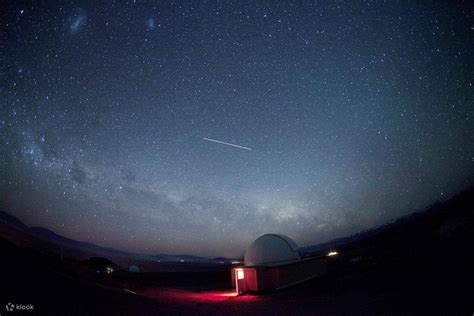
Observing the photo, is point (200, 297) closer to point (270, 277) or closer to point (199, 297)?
point (199, 297)

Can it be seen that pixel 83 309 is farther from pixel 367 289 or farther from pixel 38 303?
pixel 367 289

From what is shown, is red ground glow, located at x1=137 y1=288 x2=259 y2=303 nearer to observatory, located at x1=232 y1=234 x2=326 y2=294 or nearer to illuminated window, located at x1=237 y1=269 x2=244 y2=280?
illuminated window, located at x1=237 y1=269 x2=244 y2=280

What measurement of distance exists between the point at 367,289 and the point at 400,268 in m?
4.47

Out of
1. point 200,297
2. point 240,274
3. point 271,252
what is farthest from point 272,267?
point 200,297

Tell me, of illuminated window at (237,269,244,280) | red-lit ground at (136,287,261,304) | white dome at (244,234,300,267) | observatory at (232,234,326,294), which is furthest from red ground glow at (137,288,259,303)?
white dome at (244,234,300,267)

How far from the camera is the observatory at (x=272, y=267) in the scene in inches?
730

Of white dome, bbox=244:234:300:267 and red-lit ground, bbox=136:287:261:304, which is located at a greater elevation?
white dome, bbox=244:234:300:267

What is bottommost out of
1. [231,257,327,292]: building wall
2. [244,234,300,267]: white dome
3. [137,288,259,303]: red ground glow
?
[137,288,259,303]: red ground glow

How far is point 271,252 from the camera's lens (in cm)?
2077

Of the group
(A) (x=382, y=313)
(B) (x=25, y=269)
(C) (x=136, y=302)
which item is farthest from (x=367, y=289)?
(B) (x=25, y=269)

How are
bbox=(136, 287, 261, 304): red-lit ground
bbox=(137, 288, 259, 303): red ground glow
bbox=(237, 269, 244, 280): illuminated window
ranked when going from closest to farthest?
bbox=(136, 287, 261, 304): red-lit ground
bbox=(137, 288, 259, 303): red ground glow
bbox=(237, 269, 244, 280): illuminated window

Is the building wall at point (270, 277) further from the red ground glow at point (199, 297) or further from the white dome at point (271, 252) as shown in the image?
the red ground glow at point (199, 297)

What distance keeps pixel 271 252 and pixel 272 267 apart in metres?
2.06

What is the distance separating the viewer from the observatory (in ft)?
60.8
